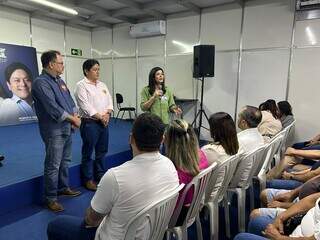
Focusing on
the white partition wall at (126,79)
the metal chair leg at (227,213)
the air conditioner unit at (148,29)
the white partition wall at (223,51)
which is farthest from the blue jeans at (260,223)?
the white partition wall at (126,79)

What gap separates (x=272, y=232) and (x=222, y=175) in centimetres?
53

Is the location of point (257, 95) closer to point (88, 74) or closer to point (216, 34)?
point (216, 34)

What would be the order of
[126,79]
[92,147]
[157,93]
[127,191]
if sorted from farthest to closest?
1. [126,79]
2. [157,93]
3. [92,147]
4. [127,191]

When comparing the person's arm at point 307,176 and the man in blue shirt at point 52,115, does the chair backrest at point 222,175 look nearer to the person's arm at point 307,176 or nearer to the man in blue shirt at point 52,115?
the person's arm at point 307,176

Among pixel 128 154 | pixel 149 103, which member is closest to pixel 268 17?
pixel 149 103

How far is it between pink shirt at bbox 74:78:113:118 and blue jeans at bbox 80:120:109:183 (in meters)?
0.13

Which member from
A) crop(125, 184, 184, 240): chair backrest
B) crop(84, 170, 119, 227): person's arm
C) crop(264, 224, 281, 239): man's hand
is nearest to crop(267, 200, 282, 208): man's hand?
crop(264, 224, 281, 239): man's hand

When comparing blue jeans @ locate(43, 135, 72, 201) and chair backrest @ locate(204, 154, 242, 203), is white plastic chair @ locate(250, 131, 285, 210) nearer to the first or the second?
chair backrest @ locate(204, 154, 242, 203)

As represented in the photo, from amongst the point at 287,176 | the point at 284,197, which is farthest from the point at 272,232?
the point at 287,176

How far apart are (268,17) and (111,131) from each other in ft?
12.8

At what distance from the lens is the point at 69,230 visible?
1387 mm

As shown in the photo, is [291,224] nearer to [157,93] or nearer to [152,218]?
[152,218]

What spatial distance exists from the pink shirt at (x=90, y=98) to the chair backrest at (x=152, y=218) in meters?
1.79

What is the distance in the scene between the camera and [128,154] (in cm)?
405
